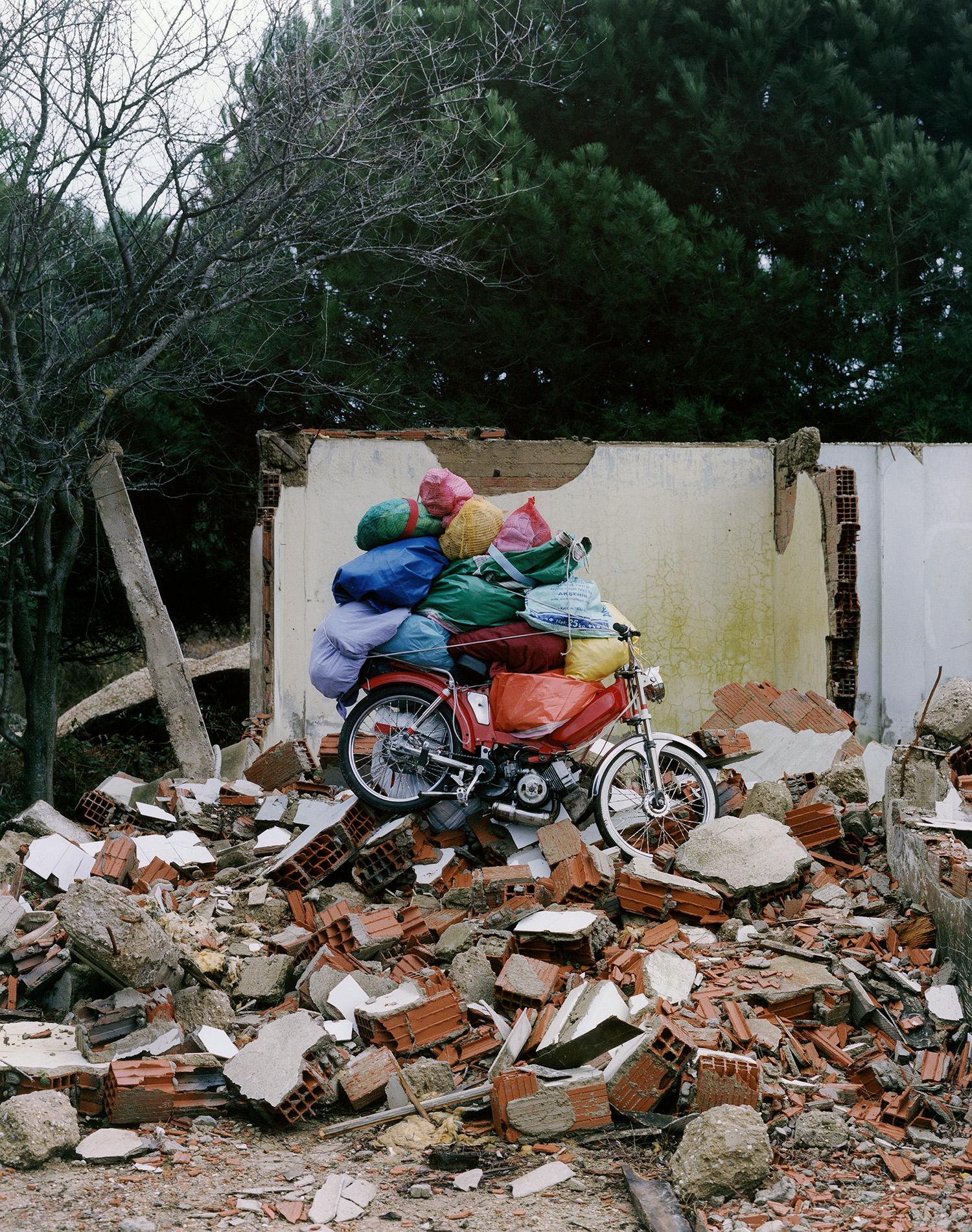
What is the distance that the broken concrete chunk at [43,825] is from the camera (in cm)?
614

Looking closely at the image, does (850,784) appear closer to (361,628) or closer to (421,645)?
(421,645)

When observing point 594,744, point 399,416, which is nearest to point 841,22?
point 399,416

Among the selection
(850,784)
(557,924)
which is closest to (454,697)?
(557,924)

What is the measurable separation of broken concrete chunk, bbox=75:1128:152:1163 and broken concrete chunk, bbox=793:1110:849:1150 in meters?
2.12

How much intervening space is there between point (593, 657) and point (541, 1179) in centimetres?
286

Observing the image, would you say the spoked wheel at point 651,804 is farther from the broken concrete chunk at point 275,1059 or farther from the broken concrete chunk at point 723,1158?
the broken concrete chunk at point 723,1158

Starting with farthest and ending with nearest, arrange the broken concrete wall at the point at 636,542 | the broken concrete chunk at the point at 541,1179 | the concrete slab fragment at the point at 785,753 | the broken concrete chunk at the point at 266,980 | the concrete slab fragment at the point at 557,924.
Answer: the broken concrete wall at the point at 636,542
the concrete slab fragment at the point at 785,753
the broken concrete chunk at the point at 266,980
the concrete slab fragment at the point at 557,924
the broken concrete chunk at the point at 541,1179

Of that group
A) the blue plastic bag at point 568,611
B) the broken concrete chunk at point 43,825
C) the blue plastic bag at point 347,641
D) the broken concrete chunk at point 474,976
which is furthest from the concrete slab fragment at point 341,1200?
the broken concrete chunk at point 43,825

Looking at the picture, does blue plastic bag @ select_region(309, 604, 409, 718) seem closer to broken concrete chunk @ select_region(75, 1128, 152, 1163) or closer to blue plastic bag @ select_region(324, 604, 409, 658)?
blue plastic bag @ select_region(324, 604, 409, 658)

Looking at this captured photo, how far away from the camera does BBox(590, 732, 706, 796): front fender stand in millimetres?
5398

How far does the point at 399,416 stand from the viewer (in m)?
11.4

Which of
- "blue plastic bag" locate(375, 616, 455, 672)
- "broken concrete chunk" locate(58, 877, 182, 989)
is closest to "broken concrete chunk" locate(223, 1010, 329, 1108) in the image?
"broken concrete chunk" locate(58, 877, 182, 989)

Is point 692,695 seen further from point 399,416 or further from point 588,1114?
point 588,1114

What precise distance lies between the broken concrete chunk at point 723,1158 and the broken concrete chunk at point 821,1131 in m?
0.20
